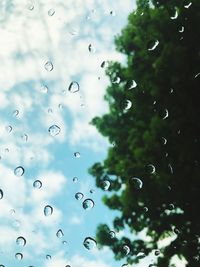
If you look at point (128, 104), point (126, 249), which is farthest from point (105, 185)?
point (128, 104)

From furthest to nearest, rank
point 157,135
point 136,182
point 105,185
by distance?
point 105,185 < point 136,182 < point 157,135

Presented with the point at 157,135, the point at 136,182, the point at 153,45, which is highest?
the point at 153,45

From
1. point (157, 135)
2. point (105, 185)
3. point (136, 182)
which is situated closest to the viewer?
point (157, 135)

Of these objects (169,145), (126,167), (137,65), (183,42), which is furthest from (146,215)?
(183,42)

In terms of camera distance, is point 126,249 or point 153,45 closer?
point 126,249

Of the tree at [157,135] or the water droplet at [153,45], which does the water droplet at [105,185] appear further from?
the water droplet at [153,45]

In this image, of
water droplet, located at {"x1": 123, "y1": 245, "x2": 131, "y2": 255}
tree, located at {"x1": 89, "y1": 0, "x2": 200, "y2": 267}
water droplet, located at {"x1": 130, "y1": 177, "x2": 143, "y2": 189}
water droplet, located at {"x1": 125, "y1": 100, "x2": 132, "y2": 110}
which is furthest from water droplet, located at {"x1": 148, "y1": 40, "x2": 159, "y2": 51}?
water droplet, located at {"x1": 123, "y1": 245, "x2": 131, "y2": 255}

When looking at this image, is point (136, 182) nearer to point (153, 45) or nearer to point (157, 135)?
point (157, 135)
